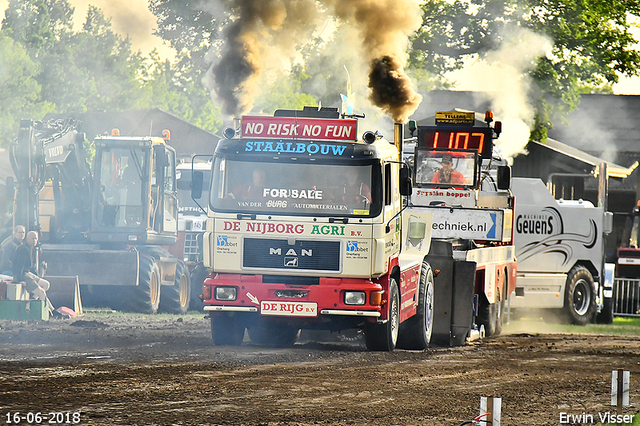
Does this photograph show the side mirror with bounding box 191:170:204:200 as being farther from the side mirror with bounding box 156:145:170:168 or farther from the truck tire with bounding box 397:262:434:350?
the side mirror with bounding box 156:145:170:168

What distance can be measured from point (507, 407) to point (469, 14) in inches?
1096

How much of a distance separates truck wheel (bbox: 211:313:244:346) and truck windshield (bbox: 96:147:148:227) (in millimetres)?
7166

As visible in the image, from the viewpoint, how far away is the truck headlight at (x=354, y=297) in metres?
14.0

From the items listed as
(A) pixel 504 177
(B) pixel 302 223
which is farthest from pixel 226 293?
(A) pixel 504 177

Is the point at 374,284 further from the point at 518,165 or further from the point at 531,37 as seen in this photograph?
the point at 518,165

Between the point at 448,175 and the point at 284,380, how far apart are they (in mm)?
9233

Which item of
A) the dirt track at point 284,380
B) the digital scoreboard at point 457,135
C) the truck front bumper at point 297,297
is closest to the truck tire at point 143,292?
the dirt track at point 284,380

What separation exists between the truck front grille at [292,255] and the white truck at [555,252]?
9854 mm

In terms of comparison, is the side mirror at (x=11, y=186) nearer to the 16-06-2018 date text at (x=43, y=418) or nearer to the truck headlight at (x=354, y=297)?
the truck headlight at (x=354, y=297)

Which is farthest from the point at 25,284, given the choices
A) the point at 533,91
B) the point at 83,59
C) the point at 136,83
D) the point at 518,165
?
the point at 136,83

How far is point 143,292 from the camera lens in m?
21.1

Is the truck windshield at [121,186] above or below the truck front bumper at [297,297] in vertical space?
above

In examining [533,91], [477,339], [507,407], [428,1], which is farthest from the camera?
[428,1]

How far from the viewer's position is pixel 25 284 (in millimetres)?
19391
